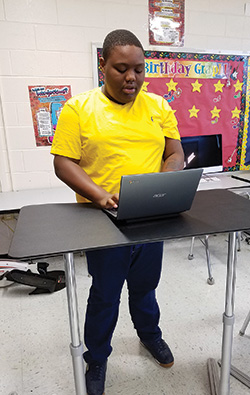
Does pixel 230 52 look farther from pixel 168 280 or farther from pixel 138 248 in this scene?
pixel 138 248

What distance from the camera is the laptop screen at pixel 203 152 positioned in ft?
8.50

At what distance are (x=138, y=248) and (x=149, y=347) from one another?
62 centimetres

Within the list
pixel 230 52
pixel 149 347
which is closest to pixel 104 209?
pixel 149 347

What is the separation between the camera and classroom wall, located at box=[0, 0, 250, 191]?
7.63ft

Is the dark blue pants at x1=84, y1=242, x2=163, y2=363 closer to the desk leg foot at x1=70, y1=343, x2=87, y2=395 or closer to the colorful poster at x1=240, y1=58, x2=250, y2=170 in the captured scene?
the desk leg foot at x1=70, y1=343, x2=87, y2=395

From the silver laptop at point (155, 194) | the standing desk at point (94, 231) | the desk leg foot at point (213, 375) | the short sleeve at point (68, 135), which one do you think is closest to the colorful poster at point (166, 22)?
the short sleeve at point (68, 135)

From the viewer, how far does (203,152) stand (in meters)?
2.66

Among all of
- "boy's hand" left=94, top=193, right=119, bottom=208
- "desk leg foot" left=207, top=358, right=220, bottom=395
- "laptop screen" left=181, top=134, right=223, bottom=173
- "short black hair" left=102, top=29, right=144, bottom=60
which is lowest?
"desk leg foot" left=207, top=358, right=220, bottom=395

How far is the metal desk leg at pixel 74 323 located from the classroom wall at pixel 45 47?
71.5 inches

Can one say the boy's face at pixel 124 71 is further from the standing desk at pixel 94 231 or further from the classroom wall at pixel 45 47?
the classroom wall at pixel 45 47

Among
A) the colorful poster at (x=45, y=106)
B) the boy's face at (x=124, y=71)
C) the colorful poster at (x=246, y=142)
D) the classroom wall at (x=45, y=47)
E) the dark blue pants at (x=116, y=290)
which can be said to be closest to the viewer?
the boy's face at (x=124, y=71)

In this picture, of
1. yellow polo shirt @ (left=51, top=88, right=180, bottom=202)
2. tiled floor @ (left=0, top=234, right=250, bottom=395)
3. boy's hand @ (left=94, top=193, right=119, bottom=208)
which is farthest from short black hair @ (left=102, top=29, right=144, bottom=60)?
tiled floor @ (left=0, top=234, right=250, bottom=395)

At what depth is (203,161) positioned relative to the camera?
8.77 feet

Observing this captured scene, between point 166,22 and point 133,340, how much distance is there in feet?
8.35
